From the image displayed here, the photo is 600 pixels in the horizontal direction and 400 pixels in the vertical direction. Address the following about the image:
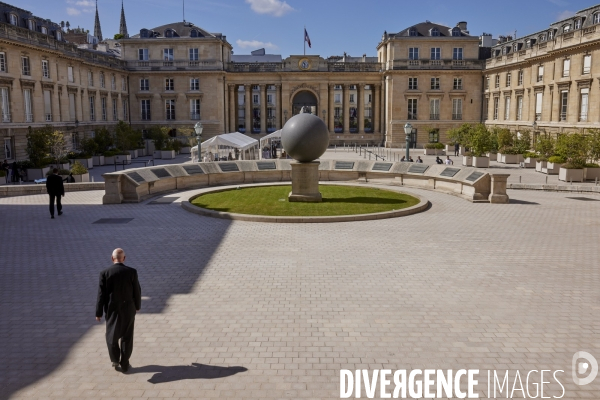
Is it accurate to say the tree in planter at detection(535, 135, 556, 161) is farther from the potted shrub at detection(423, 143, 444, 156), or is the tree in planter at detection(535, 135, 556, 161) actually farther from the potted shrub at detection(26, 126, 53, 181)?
the potted shrub at detection(26, 126, 53, 181)

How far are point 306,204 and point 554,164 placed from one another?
2254 cm

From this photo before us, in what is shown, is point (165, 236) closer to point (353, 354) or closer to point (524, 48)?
point (353, 354)

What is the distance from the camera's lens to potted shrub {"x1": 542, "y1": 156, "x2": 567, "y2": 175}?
121ft

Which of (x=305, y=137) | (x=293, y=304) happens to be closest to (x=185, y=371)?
(x=293, y=304)

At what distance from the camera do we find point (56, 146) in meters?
36.7

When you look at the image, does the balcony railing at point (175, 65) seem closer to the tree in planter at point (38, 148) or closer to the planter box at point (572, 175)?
the tree in planter at point (38, 148)

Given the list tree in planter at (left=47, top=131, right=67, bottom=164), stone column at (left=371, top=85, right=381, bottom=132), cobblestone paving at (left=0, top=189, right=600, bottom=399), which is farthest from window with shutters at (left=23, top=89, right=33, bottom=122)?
stone column at (left=371, top=85, right=381, bottom=132)

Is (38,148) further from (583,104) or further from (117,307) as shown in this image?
(583,104)

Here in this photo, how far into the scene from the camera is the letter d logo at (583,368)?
796 centimetres

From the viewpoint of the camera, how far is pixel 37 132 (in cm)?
3581

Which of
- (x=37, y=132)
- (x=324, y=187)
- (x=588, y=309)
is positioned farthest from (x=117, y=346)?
(x=37, y=132)

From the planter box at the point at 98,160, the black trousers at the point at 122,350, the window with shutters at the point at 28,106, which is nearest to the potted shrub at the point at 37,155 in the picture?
the window with shutters at the point at 28,106

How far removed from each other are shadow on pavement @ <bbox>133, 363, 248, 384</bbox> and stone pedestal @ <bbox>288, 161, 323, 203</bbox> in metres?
15.0

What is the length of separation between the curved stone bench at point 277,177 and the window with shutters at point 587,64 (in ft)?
68.3
